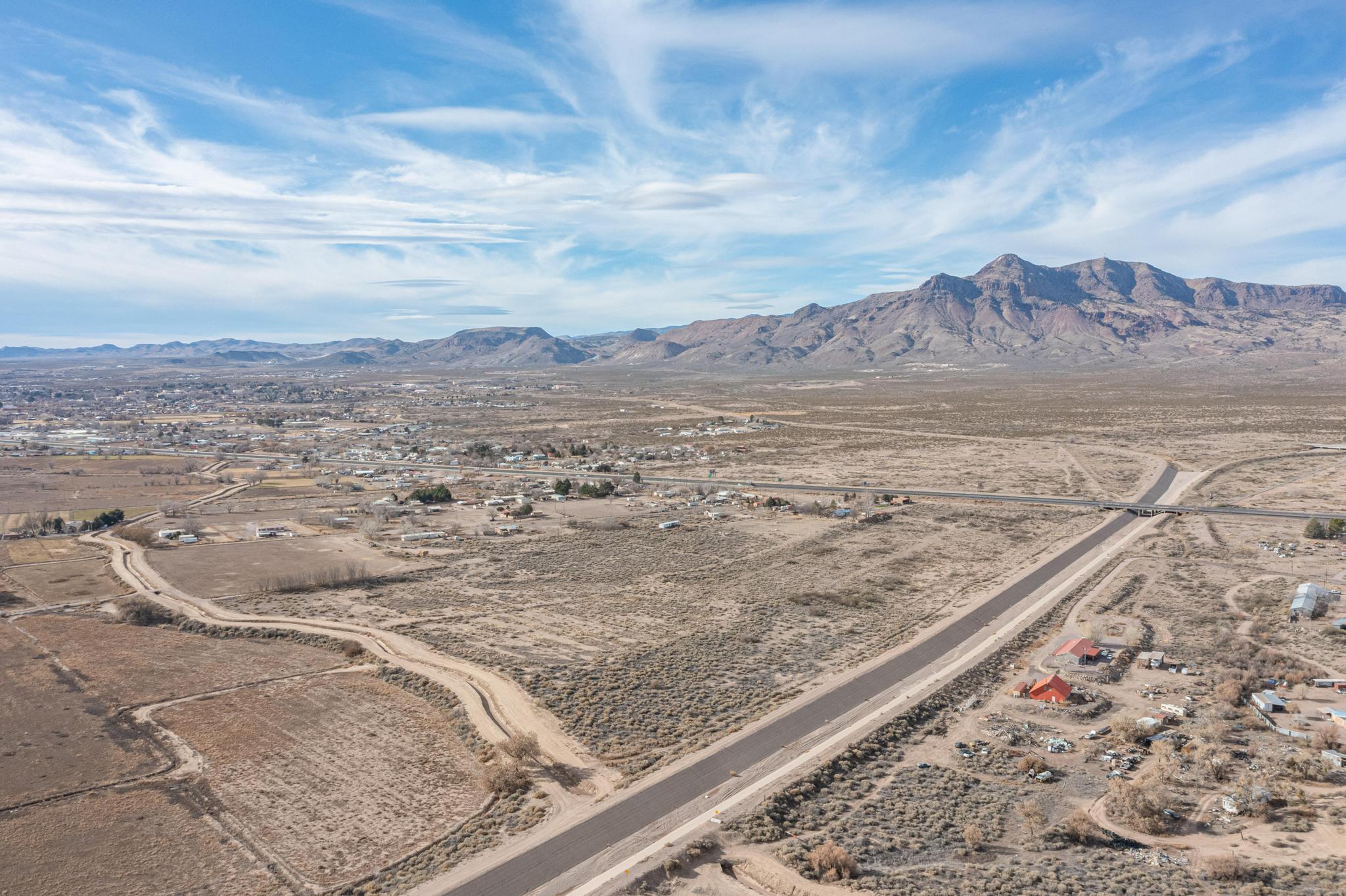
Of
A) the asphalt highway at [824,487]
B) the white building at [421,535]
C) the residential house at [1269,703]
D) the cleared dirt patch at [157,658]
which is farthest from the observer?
the asphalt highway at [824,487]

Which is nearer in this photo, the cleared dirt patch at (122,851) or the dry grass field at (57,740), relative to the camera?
the cleared dirt patch at (122,851)

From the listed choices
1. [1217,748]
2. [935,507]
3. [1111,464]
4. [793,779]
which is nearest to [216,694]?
[793,779]

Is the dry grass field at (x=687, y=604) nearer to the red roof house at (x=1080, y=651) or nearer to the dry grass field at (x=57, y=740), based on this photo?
the red roof house at (x=1080, y=651)

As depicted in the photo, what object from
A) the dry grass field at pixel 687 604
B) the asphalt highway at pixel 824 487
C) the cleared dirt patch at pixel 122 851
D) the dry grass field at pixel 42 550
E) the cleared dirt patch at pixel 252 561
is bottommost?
the cleared dirt patch at pixel 122 851

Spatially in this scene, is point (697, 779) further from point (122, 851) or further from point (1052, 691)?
point (122, 851)

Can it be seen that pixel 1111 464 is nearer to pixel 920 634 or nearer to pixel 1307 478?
pixel 1307 478

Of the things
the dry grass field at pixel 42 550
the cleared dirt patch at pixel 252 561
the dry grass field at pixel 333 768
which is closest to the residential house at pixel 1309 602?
the dry grass field at pixel 333 768

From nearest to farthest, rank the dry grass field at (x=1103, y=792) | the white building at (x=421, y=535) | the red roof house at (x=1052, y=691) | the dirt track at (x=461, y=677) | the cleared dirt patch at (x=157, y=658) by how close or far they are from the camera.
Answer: the dry grass field at (x=1103, y=792) < the dirt track at (x=461, y=677) < the red roof house at (x=1052, y=691) < the cleared dirt patch at (x=157, y=658) < the white building at (x=421, y=535)
